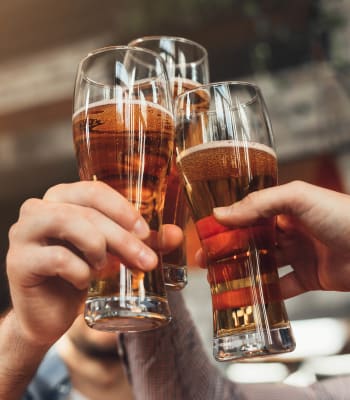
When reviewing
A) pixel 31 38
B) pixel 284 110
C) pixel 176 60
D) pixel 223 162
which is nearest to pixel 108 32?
pixel 31 38

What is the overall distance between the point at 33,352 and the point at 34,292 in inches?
5.8

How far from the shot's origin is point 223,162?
2.58 feet

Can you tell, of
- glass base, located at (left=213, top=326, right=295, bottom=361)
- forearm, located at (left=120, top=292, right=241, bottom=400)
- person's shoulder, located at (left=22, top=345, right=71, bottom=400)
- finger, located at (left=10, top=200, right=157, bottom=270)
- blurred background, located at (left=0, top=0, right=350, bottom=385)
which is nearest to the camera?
finger, located at (left=10, top=200, right=157, bottom=270)

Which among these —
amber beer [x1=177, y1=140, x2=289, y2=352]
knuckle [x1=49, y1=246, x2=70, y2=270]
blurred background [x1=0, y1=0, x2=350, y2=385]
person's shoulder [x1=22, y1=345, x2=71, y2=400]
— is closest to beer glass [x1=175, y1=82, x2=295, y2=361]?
amber beer [x1=177, y1=140, x2=289, y2=352]

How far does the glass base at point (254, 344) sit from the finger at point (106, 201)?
204mm

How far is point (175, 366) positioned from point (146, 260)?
47 centimetres

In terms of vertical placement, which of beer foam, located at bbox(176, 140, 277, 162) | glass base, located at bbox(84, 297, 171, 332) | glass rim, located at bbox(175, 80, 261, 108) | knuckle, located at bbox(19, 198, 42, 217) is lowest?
glass base, located at bbox(84, 297, 171, 332)

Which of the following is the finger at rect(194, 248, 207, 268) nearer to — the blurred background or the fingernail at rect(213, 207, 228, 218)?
the fingernail at rect(213, 207, 228, 218)

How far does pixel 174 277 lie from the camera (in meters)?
0.89

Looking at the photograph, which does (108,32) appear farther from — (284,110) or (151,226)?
(151,226)

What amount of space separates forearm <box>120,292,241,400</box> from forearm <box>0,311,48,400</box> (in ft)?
0.83

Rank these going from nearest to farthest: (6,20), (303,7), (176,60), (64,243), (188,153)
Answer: (64,243)
(188,153)
(176,60)
(303,7)
(6,20)

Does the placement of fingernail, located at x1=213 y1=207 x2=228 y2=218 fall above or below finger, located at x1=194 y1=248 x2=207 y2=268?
below

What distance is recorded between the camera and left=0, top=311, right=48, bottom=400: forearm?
32.7 inches
